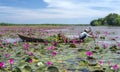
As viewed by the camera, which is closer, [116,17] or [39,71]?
[39,71]

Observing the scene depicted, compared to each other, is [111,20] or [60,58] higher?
[60,58]

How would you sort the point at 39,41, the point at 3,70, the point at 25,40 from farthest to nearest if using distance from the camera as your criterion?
1. the point at 25,40
2. the point at 39,41
3. the point at 3,70

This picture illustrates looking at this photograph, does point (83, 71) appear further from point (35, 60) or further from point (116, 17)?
point (116, 17)

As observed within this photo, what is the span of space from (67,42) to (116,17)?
10690cm

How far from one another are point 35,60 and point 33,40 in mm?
9969

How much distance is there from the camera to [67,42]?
57.7 feet

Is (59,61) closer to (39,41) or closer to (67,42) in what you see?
(67,42)

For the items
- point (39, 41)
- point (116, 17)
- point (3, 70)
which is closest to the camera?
point (3, 70)

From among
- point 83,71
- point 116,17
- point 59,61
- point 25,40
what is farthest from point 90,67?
point 116,17

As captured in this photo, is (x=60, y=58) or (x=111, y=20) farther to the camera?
(x=111, y=20)

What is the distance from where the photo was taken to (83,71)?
26.4ft

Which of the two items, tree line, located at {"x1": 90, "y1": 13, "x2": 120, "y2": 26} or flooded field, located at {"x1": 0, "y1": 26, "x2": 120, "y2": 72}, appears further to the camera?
tree line, located at {"x1": 90, "y1": 13, "x2": 120, "y2": 26}

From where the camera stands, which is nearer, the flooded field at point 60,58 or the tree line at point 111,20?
the flooded field at point 60,58

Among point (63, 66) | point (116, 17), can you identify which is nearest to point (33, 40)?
point (63, 66)
